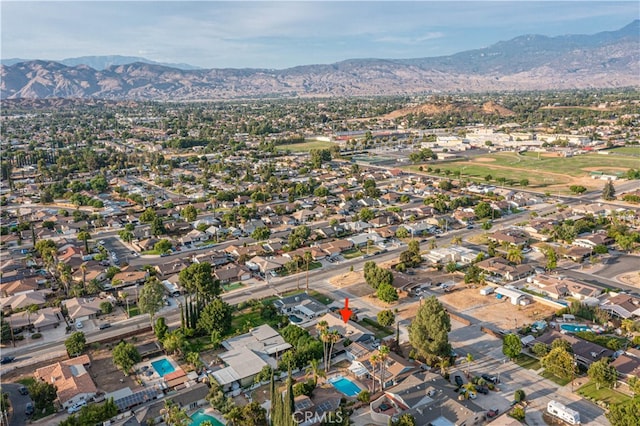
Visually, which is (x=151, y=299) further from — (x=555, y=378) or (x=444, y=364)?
(x=555, y=378)

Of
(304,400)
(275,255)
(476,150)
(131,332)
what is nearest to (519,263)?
(275,255)

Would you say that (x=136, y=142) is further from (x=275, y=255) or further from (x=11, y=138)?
(x=275, y=255)

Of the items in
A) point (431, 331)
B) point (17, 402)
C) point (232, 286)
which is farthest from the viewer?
point (232, 286)

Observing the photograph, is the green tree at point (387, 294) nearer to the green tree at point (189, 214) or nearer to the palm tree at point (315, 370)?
the palm tree at point (315, 370)

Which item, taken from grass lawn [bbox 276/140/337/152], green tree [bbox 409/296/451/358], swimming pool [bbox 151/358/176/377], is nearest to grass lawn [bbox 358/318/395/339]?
green tree [bbox 409/296/451/358]

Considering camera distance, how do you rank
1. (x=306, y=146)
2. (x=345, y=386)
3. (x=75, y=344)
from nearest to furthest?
1. (x=345, y=386)
2. (x=75, y=344)
3. (x=306, y=146)

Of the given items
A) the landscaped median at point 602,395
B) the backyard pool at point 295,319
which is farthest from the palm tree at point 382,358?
the landscaped median at point 602,395

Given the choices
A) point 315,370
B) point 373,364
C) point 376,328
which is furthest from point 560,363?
point 315,370

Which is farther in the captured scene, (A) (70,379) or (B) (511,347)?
(B) (511,347)
